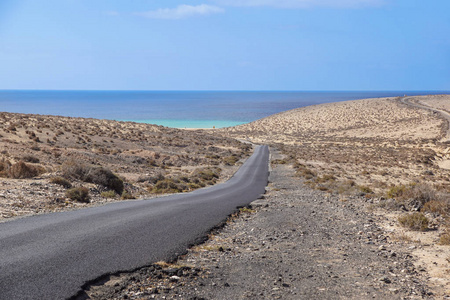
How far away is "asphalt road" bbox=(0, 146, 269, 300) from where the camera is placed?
265 inches

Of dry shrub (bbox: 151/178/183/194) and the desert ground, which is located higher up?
the desert ground

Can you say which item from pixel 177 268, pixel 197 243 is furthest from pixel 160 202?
pixel 177 268

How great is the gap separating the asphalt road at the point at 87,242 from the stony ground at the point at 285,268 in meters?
0.47

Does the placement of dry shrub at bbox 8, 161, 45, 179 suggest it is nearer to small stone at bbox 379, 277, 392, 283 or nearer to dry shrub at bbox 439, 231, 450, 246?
small stone at bbox 379, 277, 392, 283

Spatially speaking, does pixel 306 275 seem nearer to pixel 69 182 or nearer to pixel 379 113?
pixel 69 182

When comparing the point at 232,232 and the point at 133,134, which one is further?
the point at 133,134

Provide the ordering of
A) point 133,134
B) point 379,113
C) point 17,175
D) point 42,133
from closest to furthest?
point 17,175
point 42,133
point 133,134
point 379,113

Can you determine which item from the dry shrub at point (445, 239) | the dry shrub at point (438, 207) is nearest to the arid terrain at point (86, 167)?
the dry shrub at point (445, 239)

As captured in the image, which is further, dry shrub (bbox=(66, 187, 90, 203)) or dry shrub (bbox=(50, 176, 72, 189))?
dry shrub (bbox=(50, 176, 72, 189))

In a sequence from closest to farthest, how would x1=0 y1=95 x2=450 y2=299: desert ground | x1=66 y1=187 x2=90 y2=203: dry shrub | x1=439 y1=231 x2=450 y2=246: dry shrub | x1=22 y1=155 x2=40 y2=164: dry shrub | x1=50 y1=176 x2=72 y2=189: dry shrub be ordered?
1. x1=0 y1=95 x2=450 y2=299: desert ground
2. x1=439 y1=231 x2=450 y2=246: dry shrub
3. x1=66 y1=187 x2=90 y2=203: dry shrub
4. x1=50 y1=176 x2=72 y2=189: dry shrub
5. x1=22 y1=155 x2=40 y2=164: dry shrub

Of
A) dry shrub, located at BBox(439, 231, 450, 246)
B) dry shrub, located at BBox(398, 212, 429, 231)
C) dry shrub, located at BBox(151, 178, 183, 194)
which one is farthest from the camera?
dry shrub, located at BBox(151, 178, 183, 194)

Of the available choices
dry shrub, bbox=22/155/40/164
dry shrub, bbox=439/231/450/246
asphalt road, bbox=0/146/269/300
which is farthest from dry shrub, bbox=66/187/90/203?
dry shrub, bbox=439/231/450/246

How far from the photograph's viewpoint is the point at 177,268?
8.05m

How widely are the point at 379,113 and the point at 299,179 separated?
99.8 meters
